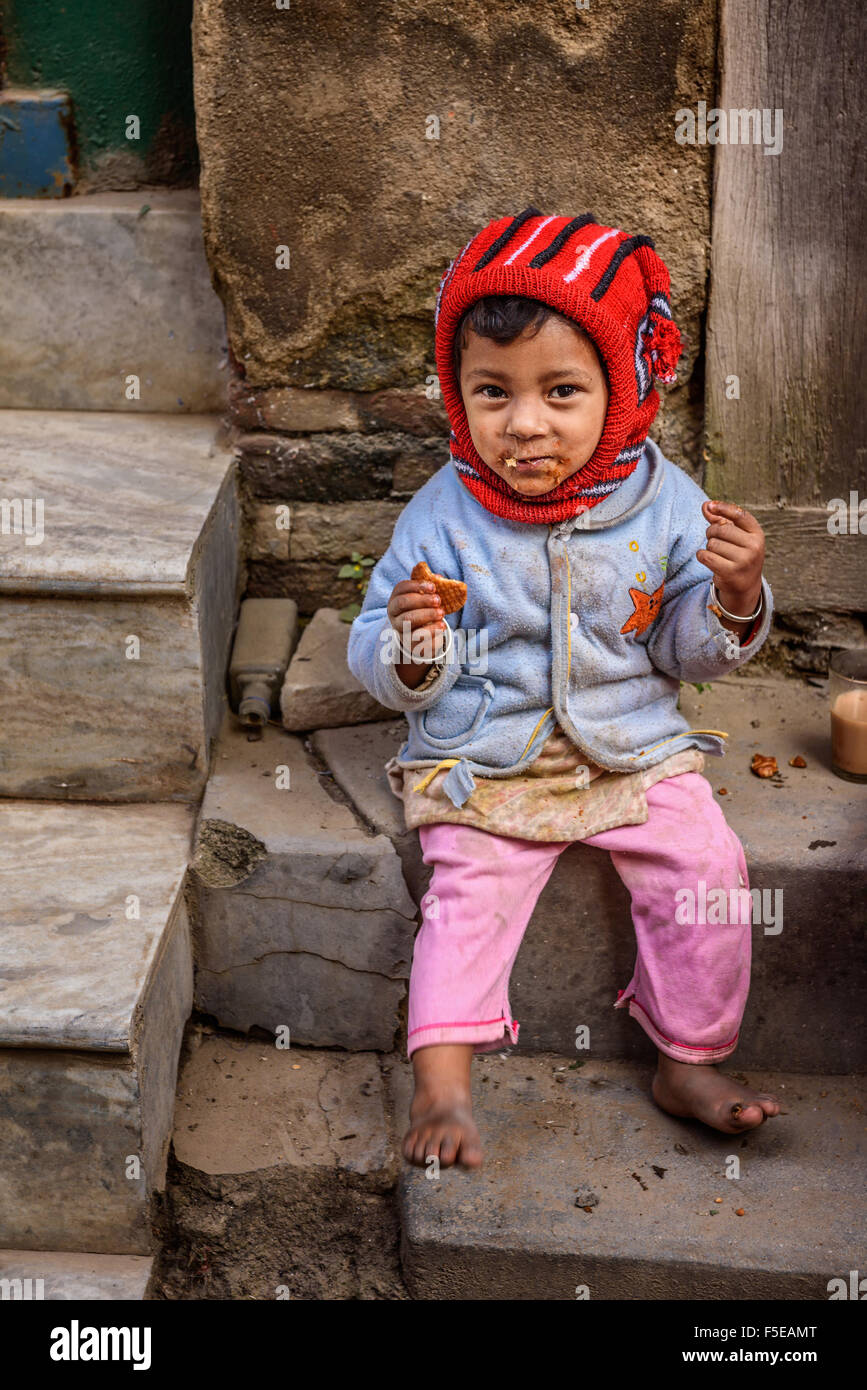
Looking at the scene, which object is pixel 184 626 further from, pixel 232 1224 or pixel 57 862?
pixel 232 1224

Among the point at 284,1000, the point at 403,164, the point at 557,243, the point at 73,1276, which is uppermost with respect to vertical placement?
the point at 403,164

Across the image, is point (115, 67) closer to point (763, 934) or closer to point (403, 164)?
point (403, 164)

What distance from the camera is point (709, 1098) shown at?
2.09m

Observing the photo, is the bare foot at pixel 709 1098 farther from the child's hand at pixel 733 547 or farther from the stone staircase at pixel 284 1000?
the child's hand at pixel 733 547

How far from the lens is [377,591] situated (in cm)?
221

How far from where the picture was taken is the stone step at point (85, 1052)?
188 centimetres

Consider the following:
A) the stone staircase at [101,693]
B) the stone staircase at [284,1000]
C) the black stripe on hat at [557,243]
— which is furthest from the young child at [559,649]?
the stone staircase at [101,693]

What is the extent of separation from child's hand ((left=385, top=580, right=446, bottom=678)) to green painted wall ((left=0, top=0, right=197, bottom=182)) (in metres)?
1.51

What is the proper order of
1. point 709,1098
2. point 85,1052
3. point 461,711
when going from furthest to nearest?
point 461,711
point 709,1098
point 85,1052

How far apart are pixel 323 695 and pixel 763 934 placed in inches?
34.8

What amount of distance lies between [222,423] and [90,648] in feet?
2.46

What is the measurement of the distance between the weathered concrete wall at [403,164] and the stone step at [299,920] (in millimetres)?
847

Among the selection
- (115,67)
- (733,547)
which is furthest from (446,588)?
(115,67)

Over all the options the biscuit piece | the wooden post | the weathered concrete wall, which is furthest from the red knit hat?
the wooden post
